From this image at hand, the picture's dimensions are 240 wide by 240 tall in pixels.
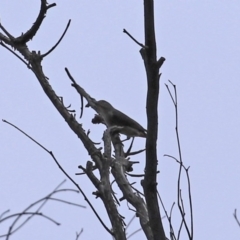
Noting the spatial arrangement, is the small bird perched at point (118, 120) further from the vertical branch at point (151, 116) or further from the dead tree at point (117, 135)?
the vertical branch at point (151, 116)

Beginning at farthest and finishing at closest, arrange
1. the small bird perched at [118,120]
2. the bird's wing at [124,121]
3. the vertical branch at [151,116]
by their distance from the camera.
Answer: the bird's wing at [124,121], the small bird perched at [118,120], the vertical branch at [151,116]

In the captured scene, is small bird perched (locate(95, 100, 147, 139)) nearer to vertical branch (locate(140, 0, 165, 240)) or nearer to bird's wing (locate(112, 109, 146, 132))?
bird's wing (locate(112, 109, 146, 132))

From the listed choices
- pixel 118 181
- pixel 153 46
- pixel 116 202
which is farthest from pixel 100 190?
pixel 153 46

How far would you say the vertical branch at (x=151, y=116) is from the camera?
1.66 metres

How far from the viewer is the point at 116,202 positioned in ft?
6.81

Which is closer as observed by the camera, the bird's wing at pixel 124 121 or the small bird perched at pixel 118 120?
the small bird perched at pixel 118 120

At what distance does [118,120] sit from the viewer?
3.21m

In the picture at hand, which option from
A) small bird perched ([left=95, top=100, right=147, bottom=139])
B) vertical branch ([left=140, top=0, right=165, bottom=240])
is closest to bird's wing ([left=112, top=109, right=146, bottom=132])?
small bird perched ([left=95, top=100, right=147, bottom=139])

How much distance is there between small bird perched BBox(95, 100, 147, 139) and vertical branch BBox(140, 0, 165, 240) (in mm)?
1185

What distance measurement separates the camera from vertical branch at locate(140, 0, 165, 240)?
166 cm

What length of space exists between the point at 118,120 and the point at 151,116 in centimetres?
149

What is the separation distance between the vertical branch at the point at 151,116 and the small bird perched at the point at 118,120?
1185 millimetres

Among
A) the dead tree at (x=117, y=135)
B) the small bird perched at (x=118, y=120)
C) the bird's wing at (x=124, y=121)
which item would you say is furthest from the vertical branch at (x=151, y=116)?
the bird's wing at (x=124, y=121)

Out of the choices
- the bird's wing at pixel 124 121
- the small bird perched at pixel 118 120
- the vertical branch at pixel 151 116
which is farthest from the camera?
the bird's wing at pixel 124 121
